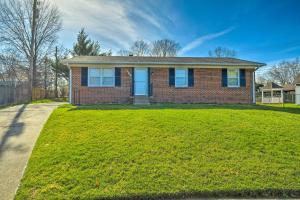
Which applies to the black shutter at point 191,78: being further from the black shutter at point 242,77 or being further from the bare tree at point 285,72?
the bare tree at point 285,72

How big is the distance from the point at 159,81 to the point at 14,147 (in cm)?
1061

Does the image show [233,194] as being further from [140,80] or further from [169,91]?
[140,80]

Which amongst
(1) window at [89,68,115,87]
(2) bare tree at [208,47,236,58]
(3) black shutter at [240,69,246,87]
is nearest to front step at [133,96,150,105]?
(1) window at [89,68,115,87]

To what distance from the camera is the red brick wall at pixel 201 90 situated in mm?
15305

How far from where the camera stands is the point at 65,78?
33.3 meters

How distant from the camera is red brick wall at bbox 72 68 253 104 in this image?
48.1ft

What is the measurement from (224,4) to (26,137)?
36.4 ft

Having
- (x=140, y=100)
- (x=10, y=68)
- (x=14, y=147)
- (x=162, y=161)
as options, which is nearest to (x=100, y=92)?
(x=140, y=100)

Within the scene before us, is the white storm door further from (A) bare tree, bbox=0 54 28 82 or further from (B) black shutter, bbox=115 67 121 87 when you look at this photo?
(A) bare tree, bbox=0 54 28 82

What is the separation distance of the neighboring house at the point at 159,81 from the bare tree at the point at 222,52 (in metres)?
40.2

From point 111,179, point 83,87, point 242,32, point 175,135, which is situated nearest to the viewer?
point 111,179

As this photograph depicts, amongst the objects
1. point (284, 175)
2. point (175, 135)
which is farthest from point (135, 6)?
point (284, 175)

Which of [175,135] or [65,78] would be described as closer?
[175,135]

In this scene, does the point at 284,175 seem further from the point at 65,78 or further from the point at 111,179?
the point at 65,78
